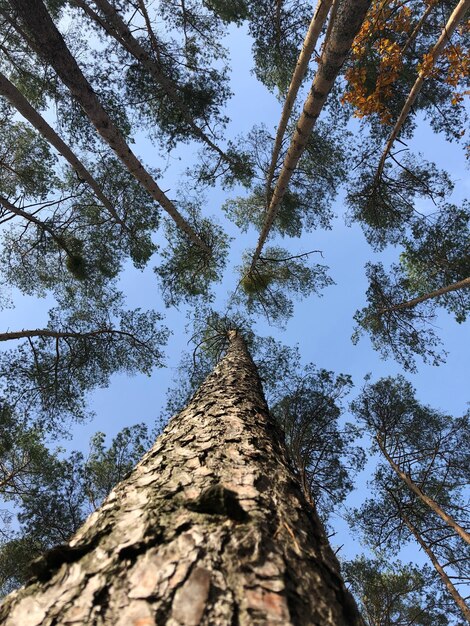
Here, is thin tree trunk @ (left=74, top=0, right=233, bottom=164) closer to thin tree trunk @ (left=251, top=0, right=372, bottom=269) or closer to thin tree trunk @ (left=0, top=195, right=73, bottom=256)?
thin tree trunk @ (left=251, top=0, right=372, bottom=269)

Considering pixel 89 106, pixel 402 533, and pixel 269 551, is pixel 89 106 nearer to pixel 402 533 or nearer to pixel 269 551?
pixel 269 551

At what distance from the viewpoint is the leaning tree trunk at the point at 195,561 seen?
0.89 meters

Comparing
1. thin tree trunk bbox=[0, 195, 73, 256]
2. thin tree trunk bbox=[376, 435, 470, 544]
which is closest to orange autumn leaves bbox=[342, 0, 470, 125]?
thin tree trunk bbox=[0, 195, 73, 256]

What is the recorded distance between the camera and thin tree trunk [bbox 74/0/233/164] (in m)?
5.88

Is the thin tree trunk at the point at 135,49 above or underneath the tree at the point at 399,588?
above

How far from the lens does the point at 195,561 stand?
1021 millimetres

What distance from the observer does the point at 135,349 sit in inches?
321

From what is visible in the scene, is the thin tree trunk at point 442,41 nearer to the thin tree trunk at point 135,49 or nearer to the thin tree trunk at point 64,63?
the thin tree trunk at point 135,49

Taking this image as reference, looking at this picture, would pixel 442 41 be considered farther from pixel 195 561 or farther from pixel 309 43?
pixel 195 561

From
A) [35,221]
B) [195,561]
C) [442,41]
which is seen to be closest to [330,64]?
[442,41]

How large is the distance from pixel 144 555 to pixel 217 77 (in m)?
7.96

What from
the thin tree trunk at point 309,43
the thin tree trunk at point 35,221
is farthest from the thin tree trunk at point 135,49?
the thin tree trunk at point 35,221

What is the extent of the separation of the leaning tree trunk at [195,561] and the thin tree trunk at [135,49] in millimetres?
6729

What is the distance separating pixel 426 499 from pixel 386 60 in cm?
696
